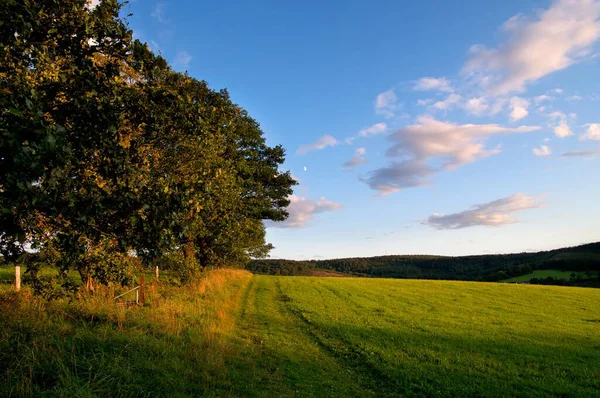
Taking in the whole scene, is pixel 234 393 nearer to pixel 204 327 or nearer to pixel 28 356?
pixel 28 356

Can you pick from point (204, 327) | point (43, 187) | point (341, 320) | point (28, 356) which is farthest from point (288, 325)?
point (43, 187)

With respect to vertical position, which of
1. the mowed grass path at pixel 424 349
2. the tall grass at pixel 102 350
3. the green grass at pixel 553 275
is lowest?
the green grass at pixel 553 275

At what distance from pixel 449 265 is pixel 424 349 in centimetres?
18278

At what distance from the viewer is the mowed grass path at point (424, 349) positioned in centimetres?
1152

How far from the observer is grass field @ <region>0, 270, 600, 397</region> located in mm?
8562

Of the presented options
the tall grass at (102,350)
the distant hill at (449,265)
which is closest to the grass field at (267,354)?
the tall grass at (102,350)

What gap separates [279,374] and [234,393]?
2.58m

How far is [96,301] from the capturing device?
46.6 feet

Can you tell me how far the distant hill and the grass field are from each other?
109052mm

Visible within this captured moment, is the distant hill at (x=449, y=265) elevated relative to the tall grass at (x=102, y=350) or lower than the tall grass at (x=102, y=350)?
lower

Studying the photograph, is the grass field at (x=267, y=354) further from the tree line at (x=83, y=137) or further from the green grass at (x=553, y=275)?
the green grass at (x=553, y=275)

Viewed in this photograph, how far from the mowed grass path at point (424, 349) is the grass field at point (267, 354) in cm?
7

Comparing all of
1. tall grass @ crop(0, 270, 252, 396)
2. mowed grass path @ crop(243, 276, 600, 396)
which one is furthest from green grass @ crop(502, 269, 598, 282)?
tall grass @ crop(0, 270, 252, 396)

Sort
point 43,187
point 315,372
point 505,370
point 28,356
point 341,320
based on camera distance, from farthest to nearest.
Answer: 1. point 341,320
2. point 505,370
3. point 315,372
4. point 28,356
5. point 43,187
